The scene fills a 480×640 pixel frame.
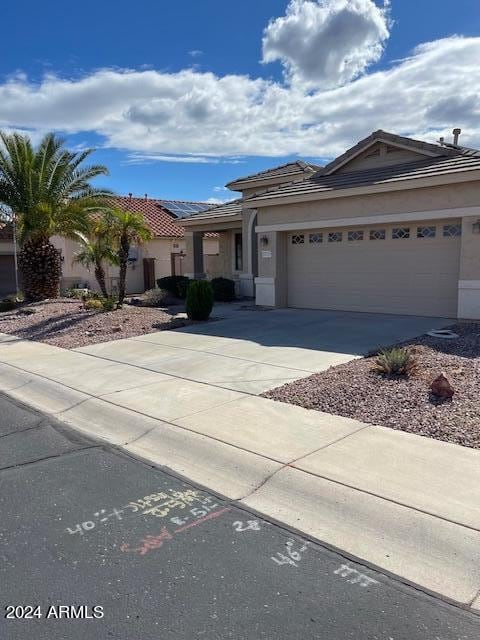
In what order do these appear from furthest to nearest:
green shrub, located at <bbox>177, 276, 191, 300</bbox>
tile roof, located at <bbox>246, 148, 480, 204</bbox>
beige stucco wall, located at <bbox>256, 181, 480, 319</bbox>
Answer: green shrub, located at <bbox>177, 276, 191, 300</bbox>
tile roof, located at <bbox>246, 148, 480, 204</bbox>
beige stucco wall, located at <bbox>256, 181, 480, 319</bbox>

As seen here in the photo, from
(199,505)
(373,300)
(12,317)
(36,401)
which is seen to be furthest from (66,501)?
(12,317)

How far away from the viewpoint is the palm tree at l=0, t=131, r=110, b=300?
17953 mm

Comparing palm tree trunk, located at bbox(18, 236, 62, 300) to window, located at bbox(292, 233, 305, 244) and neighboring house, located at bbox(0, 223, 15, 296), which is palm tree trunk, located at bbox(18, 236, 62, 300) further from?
neighboring house, located at bbox(0, 223, 15, 296)

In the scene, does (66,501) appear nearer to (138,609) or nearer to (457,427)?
(138,609)

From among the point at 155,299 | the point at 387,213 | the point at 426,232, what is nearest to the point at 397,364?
the point at 426,232

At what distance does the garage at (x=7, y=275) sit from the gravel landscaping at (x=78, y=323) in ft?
52.4

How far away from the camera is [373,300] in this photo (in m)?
14.4

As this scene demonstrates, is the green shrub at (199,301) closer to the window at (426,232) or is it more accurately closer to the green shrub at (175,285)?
the window at (426,232)

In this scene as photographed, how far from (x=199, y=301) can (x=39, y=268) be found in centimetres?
775

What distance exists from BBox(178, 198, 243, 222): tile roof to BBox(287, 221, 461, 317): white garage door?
5664 millimetres

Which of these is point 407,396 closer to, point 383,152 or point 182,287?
point 383,152

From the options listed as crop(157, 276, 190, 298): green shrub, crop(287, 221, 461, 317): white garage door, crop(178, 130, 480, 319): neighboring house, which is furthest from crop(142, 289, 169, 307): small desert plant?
crop(287, 221, 461, 317): white garage door

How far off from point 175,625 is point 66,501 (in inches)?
71.6

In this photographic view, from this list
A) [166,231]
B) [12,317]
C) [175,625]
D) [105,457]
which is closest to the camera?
[175,625]
